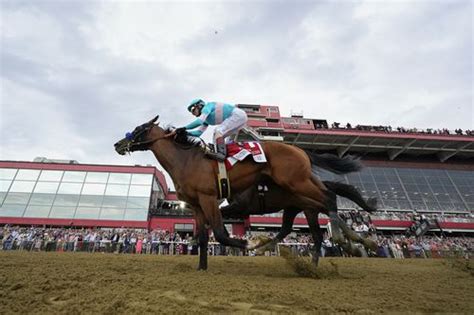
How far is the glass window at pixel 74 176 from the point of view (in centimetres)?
3338

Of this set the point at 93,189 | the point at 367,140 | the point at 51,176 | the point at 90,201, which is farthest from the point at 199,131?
the point at 367,140

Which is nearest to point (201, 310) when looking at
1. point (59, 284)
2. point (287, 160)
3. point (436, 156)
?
point (59, 284)

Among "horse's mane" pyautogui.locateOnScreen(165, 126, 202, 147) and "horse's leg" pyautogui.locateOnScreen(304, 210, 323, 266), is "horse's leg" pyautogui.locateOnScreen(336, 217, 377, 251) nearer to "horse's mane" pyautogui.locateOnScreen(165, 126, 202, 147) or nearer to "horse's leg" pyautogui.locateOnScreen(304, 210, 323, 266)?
"horse's leg" pyautogui.locateOnScreen(304, 210, 323, 266)

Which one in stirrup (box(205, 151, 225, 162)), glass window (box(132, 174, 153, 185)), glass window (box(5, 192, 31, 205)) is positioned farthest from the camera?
glass window (box(132, 174, 153, 185))

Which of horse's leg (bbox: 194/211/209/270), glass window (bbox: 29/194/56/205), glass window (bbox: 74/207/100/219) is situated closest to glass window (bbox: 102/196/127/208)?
glass window (bbox: 74/207/100/219)

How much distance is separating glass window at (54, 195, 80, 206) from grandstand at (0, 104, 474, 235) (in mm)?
98

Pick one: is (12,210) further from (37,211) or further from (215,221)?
(215,221)

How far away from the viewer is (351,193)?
6672mm

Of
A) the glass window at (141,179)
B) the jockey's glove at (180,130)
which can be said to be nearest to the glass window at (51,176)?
the glass window at (141,179)

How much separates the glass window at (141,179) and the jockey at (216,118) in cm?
3088

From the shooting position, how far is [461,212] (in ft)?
131

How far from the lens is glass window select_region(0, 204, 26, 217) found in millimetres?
30312

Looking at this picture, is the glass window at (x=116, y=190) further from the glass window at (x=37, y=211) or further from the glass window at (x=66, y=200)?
the glass window at (x=37, y=211)

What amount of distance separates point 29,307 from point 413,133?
51619 mm
